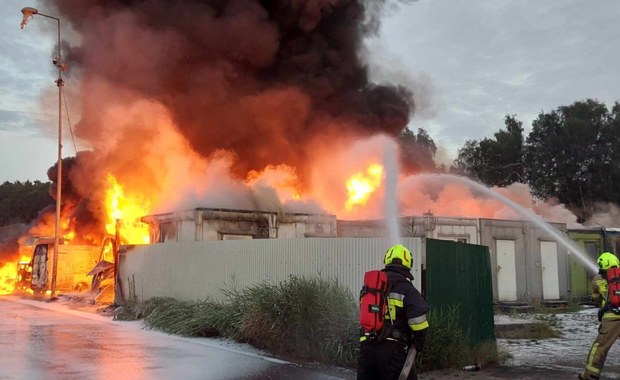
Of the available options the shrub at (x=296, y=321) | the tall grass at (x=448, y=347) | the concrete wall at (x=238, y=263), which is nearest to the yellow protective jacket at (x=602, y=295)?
the tall grass at (x=448, y=347)

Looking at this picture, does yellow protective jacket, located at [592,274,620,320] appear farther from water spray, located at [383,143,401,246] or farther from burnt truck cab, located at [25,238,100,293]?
burnt truck cab, located at [25,238,100,293]

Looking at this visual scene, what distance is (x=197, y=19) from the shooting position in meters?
25.1

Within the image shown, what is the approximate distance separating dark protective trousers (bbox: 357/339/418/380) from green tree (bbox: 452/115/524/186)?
36.9m

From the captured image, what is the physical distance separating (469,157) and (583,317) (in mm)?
29021

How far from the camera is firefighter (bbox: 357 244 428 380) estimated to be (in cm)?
453

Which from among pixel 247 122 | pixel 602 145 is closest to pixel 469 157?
pixel 602 145

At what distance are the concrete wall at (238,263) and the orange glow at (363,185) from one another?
37.1 ft

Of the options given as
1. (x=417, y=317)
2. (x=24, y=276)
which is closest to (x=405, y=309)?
(x=417, y=317)

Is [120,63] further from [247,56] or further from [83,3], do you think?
[247,56]

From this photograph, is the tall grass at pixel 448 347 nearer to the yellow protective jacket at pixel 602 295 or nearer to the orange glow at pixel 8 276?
the yellow protective jacket at pixel 602 295

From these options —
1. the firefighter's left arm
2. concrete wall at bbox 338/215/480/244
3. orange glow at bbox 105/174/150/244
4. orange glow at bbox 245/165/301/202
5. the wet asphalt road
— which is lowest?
the wet asphalt road

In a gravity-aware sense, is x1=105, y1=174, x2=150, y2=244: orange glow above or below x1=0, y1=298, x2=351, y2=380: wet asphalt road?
above

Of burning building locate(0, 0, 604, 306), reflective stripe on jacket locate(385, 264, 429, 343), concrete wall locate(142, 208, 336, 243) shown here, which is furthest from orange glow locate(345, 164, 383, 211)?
reflective stripe on jacket locate(385, 264, 429, 343)

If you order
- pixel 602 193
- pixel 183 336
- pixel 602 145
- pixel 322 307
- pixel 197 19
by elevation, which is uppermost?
pixel 197 19
